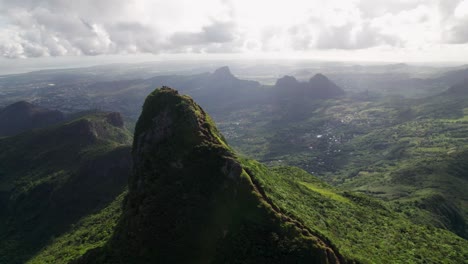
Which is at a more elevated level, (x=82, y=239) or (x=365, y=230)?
(x=365, y=230)

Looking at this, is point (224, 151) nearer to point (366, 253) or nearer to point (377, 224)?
point (366, 253)

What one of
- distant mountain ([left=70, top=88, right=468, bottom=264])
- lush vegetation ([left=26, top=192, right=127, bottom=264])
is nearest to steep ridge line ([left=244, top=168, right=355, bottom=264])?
distant mountain ([left=70, top=88, right=468, bottom=264])

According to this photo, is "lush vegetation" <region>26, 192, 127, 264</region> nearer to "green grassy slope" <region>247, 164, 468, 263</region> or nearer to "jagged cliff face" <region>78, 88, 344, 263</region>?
"jagged cliff face" <region>78, 88, 344, 263</region>

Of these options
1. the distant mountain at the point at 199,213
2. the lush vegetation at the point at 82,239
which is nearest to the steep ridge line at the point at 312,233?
the distant mountain at the point at 199,213

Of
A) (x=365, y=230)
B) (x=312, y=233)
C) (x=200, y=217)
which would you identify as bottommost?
(x=365, y=230)

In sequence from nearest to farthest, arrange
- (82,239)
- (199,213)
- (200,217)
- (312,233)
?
(312,233) < (200,217) < (199,213) < (82,239)

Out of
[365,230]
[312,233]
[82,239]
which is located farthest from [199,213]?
[82,239]

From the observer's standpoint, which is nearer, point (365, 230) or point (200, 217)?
point (200, 217)

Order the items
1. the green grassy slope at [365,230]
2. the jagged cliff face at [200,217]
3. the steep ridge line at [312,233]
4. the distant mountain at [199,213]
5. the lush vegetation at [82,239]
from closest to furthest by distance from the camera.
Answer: the jagged cliff face at [200,217] → the distant mountain at [199,213] → the steep ridge line at [312,233] → the green grassy slope at [365,230] → the lush vegetation at [82,239]

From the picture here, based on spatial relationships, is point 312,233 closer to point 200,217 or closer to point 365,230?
point 200,217

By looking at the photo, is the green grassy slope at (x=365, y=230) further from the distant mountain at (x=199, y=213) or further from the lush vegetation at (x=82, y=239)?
the lush vegetation at (x=82, y=239)
